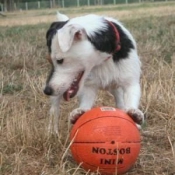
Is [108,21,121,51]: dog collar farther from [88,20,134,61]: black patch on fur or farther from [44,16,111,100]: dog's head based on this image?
[44,16,111,100]: dog's head

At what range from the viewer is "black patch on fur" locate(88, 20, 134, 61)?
4918 mm

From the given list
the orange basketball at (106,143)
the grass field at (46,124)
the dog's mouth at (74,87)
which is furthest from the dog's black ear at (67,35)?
the grass field at (46,124)

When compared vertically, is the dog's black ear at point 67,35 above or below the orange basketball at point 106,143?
above

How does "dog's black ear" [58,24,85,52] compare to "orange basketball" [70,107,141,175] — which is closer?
"orange basketball" [70,107,141,175]

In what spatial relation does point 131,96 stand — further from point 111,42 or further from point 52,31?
point 52,31

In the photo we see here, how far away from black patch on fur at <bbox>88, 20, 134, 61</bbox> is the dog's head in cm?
3

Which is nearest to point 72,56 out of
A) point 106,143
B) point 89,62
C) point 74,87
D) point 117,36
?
point 89,62

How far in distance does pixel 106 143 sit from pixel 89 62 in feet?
3.62

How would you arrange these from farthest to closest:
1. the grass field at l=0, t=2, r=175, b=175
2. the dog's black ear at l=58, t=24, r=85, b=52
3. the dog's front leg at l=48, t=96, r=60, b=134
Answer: the dog's front leg at l=48, t=96, r=60, b=134 < the dog's black ear at l=58, t=24, r=85, b=52 < the grass field at l=0, t=2, r=175, b=175

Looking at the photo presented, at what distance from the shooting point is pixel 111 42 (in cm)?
508

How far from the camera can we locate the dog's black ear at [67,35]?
4609 mm

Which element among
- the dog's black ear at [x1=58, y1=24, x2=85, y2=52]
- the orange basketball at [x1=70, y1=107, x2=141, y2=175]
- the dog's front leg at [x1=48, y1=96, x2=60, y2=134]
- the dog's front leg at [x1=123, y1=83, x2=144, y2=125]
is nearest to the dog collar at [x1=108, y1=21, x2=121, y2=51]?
the dog's front leg at [x1=123, y1=83, x2=144, y2=125]

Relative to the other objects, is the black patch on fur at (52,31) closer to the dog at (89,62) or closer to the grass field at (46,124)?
the dog at (89,62)

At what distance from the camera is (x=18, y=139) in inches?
190
